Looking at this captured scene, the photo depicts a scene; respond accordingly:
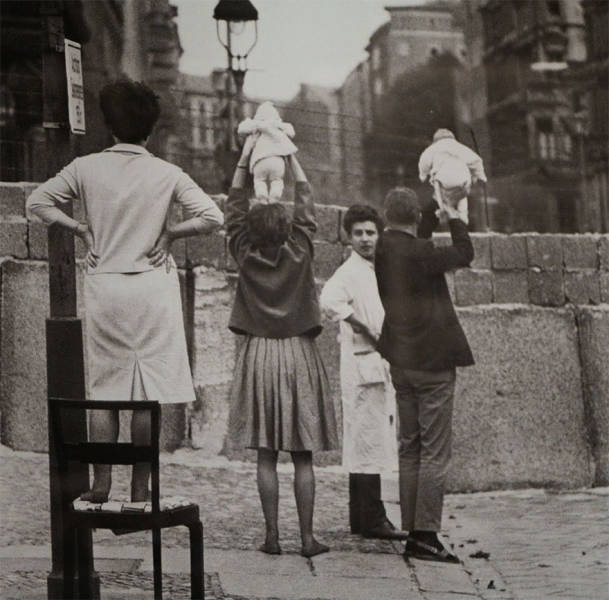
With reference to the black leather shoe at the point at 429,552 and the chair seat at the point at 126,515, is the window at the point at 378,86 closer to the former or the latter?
the black leather shoe at the point at 429,552

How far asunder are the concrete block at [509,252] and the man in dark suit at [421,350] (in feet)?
6.79

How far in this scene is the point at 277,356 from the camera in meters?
5.60

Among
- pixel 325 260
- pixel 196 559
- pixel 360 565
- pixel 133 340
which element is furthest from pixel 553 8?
pixel 196 559

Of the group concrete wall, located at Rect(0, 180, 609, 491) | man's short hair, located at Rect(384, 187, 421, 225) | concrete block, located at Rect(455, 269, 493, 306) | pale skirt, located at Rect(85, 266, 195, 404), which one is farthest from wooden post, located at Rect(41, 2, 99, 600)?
concrete block, located at Rect(455, 269, 493, 306)

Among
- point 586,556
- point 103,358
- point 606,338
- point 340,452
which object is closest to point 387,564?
point 586,556

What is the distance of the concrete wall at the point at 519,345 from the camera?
24.1 feet

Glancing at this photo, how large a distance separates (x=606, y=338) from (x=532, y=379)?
467 millimetres

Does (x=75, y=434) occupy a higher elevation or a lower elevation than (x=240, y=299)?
lower

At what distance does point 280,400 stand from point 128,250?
1.08 meters

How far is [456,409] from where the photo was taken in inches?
302

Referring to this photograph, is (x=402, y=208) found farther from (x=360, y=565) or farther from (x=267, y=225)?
(x=360, y=565)

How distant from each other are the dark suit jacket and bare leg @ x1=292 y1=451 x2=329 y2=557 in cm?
55

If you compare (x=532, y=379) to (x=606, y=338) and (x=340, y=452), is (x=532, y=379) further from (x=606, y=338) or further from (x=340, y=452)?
(x=340, y=452)

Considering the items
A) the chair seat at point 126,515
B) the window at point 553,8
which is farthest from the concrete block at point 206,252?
the chair seat at point 126,515
